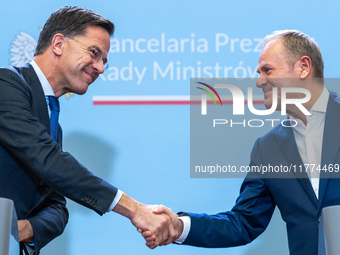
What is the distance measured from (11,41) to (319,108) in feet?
6.15

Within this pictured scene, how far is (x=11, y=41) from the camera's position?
2.72 m

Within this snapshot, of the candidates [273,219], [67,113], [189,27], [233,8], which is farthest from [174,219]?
[233,8]

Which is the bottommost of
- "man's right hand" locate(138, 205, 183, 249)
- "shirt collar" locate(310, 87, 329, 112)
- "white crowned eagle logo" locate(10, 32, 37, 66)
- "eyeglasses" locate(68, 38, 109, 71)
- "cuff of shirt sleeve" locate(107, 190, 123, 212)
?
"man's right hand" locate(138, 205, 183, 249)

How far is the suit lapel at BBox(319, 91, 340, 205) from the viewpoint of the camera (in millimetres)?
1974

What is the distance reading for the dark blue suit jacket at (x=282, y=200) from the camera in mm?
2004

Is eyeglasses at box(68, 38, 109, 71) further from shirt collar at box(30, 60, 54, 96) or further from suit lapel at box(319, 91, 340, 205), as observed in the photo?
suit lapel at box(319, 91, 340, 205)

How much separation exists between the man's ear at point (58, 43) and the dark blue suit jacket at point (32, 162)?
0.25m

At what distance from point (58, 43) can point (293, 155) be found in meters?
1.28

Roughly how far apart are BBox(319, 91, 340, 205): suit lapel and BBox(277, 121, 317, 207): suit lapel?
6 cm

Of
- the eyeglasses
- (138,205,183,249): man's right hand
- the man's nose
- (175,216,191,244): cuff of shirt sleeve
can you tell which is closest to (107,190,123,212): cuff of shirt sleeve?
(138,205,183,249): man's right hand

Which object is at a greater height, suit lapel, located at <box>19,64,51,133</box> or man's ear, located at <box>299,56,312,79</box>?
man's ear, located at <box>299,56,312,79</box>

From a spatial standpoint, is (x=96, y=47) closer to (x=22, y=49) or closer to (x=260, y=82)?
(x=22, y=49)

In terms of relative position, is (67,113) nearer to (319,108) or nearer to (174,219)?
(174,219)

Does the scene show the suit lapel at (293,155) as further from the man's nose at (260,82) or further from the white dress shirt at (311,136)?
the man's nose at (260,82)
